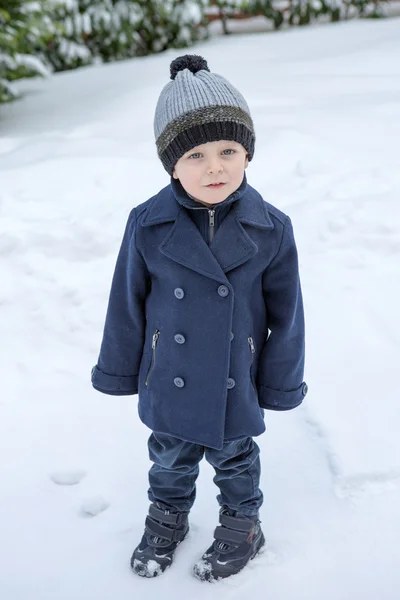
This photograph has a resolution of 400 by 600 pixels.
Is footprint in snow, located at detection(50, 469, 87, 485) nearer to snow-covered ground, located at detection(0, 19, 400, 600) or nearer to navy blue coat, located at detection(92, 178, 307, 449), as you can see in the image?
snow-covered ground, located at detection(0, 19, 400, 600)

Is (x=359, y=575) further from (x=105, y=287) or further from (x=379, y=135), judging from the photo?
(x=379, y=135)

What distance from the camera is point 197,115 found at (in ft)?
5.98

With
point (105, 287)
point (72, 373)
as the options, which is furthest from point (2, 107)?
point (72, 373)

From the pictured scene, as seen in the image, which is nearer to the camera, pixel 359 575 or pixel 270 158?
pixel 359 575

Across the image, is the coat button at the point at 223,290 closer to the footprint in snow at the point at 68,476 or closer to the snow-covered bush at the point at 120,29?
the footprint in snow at the point at 68,476

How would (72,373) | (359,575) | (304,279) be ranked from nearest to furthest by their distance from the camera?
1. (359,575)
2. (72,373)
3. (304,279)

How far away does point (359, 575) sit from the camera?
2363mm

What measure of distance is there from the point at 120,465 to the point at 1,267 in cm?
156

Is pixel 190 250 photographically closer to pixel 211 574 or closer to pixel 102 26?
pixel 211 574

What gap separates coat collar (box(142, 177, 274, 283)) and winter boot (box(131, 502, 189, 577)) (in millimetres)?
945

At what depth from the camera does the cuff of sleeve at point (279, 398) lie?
7.23ft

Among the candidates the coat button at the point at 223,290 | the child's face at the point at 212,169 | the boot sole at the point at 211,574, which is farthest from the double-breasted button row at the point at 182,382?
the boot sole at the point at 211,574

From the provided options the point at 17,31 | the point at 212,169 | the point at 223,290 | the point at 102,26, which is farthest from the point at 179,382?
the point at 102,26

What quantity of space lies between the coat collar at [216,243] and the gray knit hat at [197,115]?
0.18 metres
